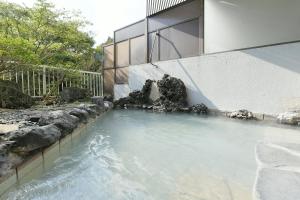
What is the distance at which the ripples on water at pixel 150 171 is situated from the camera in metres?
1.72

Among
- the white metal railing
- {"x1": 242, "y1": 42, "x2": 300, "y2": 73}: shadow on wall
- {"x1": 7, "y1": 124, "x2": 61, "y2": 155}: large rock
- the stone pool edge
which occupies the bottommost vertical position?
the stone pool edge

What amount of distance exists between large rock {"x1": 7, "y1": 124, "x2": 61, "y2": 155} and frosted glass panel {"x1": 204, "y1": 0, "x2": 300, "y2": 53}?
546cm

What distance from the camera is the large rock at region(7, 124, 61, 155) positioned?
6.32 ft

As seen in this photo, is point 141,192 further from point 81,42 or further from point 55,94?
point 81,42

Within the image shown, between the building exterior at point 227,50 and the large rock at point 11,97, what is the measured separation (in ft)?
16.2

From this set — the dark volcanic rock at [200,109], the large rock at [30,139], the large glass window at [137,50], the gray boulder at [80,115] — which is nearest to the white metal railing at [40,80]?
the gray boulder at [80,115]

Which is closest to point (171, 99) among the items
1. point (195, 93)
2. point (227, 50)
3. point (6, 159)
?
point (195, 93)

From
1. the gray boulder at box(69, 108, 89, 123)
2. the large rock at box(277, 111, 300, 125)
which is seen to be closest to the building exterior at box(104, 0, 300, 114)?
the large rock at box(277, 111, 300, 125)

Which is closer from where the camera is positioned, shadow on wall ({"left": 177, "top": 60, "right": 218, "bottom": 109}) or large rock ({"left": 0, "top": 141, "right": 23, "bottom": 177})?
large rock ({"left": 0, "top": 141, "right": 23, "bottom": 177})

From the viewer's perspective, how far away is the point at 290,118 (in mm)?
4762

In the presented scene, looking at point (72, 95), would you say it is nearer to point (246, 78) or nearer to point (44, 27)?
point (44, 27)

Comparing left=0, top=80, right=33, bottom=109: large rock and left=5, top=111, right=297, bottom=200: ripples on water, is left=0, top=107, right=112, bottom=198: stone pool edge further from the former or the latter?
left=0, top=80, right=33, bottom=109: large rock

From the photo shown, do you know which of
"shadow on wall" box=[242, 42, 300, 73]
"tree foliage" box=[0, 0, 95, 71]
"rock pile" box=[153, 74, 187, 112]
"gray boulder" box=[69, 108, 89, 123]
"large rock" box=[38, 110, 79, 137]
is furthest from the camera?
"rock pile" box=[153, 74, 187, 112]

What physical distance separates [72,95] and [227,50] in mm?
4784
